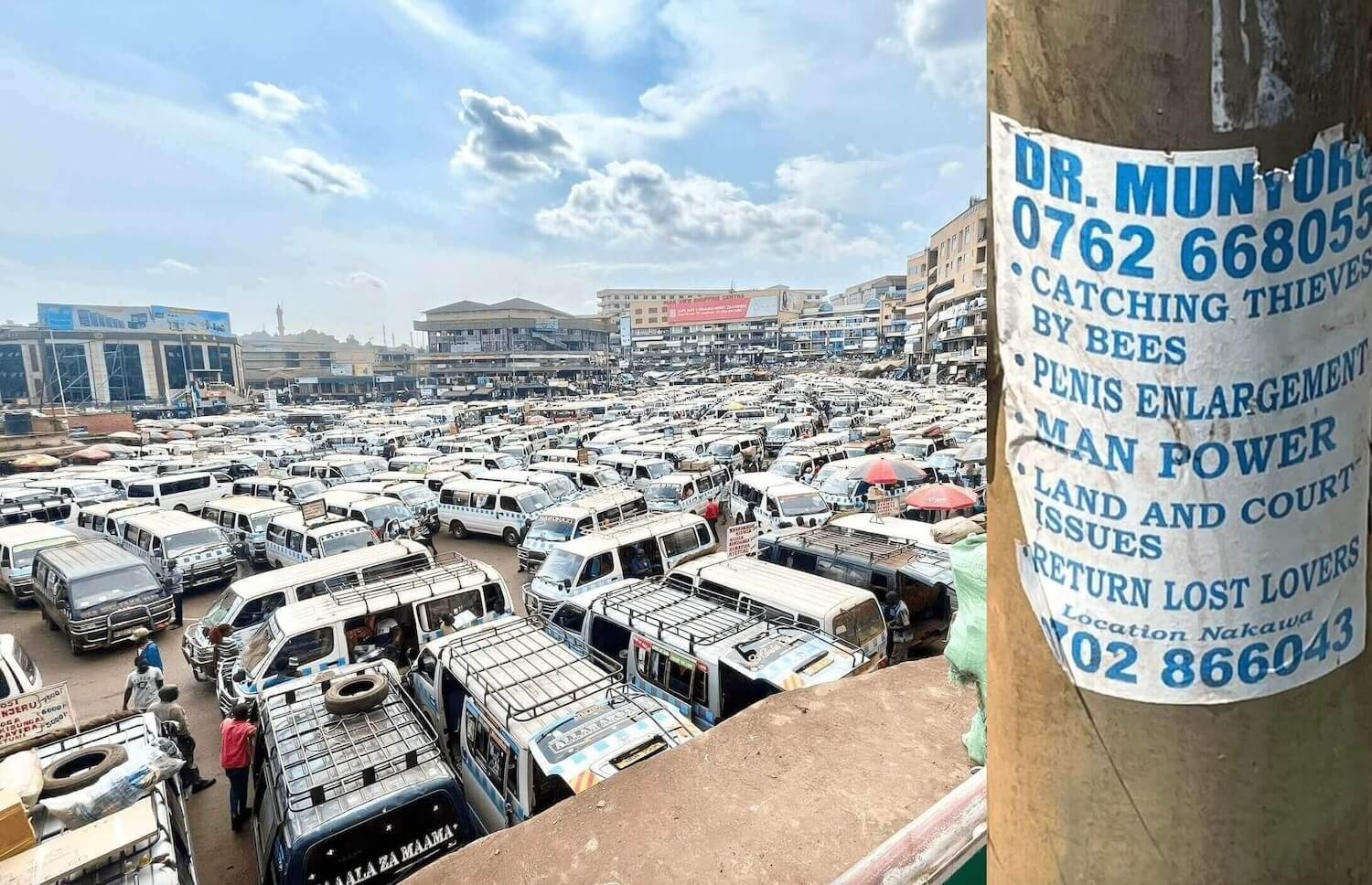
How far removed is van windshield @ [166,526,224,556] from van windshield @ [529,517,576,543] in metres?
6.26

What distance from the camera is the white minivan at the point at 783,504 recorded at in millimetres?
13180

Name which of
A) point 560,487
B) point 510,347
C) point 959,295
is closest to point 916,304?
point 959,295

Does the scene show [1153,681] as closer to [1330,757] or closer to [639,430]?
[1330,757]

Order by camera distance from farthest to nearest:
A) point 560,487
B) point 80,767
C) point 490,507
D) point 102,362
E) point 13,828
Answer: point 102,362
point 560,487
point 490,507
point 80,767
point 13,828

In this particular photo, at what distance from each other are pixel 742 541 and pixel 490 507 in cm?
842

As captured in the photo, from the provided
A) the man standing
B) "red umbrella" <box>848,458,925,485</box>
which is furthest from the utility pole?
"red umbrella" <box>848,458,925,485</box>

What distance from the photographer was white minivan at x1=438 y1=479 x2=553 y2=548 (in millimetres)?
16016

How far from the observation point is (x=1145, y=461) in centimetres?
90

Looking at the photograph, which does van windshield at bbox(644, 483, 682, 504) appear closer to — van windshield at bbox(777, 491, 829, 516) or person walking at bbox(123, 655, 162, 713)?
van windshield at bbox(777, 491, 829, 516)

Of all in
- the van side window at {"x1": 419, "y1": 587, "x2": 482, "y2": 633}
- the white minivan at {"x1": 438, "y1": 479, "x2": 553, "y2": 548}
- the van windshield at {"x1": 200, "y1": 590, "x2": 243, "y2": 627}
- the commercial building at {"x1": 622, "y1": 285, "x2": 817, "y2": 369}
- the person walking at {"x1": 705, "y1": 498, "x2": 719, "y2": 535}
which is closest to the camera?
the van side window at {"x1": 419, "y1": 587, "x2": 482, "y2": 633}

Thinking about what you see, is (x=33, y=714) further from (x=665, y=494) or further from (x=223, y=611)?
(x=665, y=494)

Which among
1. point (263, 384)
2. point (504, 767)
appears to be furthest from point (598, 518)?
point (263, 384)

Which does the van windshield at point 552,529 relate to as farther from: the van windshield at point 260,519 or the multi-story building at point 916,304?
the multi-story building at point 916,304

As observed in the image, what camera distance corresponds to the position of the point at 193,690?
9258 millimetres
